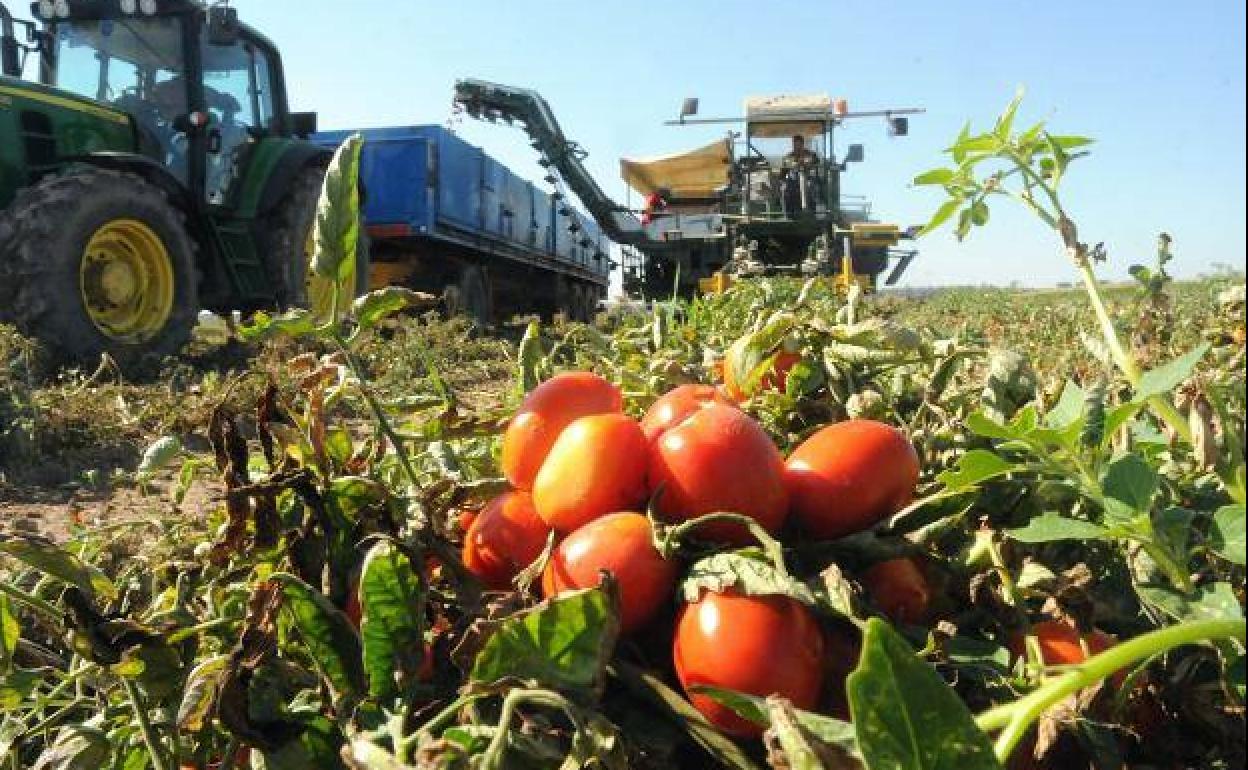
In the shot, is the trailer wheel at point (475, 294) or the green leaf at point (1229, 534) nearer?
the green leaf at point (1229, 534)

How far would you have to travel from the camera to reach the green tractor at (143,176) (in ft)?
18.4

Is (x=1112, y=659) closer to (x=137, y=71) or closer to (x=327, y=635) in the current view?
(x=327, y=635)

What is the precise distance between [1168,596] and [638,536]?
1.38 ft

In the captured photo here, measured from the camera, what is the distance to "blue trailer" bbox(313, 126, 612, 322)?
10.5m

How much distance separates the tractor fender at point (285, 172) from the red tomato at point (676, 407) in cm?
700

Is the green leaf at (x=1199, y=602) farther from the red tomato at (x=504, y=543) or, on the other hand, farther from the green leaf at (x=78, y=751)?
the green leaf at (x=78, y=751)

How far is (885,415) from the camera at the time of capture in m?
1.33

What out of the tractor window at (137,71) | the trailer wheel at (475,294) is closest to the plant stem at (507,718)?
the tractor window at (137,71)

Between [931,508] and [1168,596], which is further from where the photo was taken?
[931,508]

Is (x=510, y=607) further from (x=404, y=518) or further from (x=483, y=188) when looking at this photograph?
(x=483, y=188)

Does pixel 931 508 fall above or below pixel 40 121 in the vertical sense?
below

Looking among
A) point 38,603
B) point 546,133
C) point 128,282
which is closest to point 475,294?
point 546,133

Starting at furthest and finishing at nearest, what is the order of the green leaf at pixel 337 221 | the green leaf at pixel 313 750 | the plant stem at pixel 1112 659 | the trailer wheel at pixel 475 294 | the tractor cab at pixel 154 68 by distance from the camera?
the trailer wheel at pixel 475 294 → the tractor cab at pixel 154 68 → the green leaf at pixel 337 221 → the green leaf at pixel 313 750 → the plant stem at pixel 1112 659

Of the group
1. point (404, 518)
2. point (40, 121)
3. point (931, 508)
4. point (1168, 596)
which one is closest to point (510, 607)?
point (404, 518)
